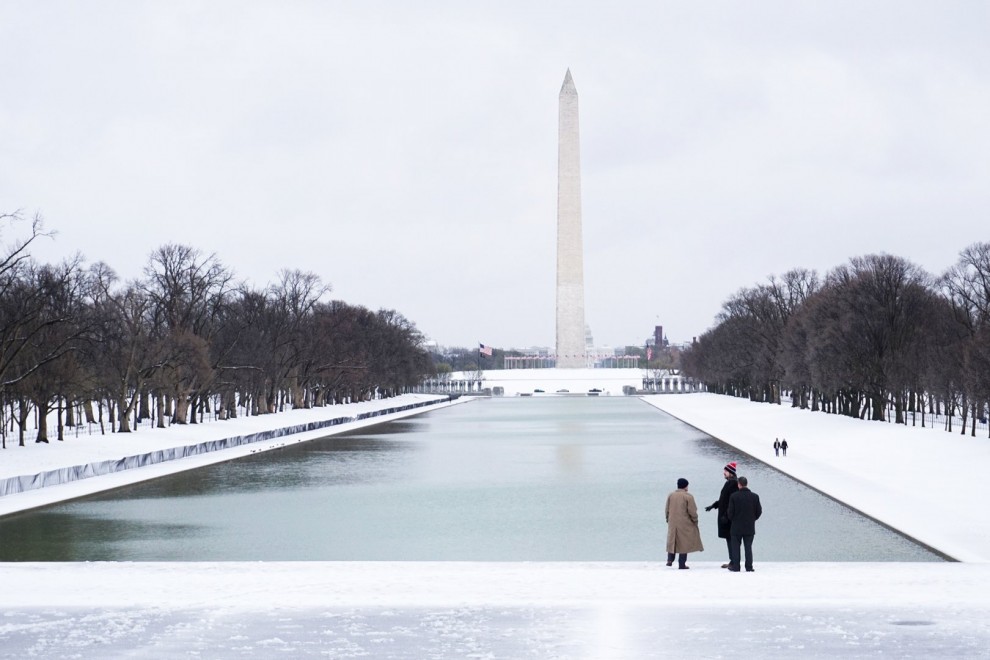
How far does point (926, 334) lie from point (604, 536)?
132ft

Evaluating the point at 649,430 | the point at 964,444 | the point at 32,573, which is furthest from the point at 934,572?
the point at 649,430

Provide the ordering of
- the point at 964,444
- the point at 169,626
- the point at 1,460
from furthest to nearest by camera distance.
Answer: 1. the point at 964,444
2. the point at 1,460
3. the point at 169,626

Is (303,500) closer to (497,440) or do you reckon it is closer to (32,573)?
(32,573)

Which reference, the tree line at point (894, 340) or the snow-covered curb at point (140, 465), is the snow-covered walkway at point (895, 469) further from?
the snow-covered curb at point (140, 465)

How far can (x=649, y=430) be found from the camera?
171 feet

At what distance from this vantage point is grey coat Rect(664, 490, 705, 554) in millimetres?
14875

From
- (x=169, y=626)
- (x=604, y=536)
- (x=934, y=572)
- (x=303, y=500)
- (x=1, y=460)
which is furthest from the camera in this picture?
(x=1, y=460)

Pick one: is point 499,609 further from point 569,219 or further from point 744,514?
point 569,219

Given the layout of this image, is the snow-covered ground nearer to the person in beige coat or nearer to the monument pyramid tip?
the person in beige coat

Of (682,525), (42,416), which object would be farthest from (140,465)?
(682,525)

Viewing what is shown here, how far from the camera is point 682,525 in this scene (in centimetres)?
1502

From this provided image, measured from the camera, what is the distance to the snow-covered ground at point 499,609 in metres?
10.6

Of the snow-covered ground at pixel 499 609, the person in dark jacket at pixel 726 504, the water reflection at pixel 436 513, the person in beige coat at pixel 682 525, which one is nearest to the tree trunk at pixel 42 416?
the water reflection at pixel 436 513

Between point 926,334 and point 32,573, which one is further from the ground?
point 926,334
